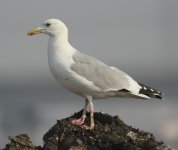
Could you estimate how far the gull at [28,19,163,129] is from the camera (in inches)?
678

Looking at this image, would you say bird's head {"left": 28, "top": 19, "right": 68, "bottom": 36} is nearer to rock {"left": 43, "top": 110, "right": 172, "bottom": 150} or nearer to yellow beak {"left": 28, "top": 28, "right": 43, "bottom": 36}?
yellow beak {"left": 28, "top": 28, "right": 43, "bottom": 36}

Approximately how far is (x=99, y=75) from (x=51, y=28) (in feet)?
3.59

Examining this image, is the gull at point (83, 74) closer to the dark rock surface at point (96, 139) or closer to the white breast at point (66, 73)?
the white breast at point (66, 73)

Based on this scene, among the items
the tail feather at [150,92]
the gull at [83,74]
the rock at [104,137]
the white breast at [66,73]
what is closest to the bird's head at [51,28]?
the gull at [83,74]

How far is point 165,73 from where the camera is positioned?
101750 mm

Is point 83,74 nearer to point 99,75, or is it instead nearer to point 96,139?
point 99,75

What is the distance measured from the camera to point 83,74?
685 inches

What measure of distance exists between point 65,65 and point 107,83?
2.53 feet

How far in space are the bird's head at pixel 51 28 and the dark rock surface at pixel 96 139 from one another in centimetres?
178

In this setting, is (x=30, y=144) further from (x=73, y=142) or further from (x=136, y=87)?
(x=136, y=87)

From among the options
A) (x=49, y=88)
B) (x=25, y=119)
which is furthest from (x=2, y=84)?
(x=25, y=119)

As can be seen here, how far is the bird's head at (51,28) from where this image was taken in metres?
17.8

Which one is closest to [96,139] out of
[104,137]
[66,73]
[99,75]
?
[104,137]

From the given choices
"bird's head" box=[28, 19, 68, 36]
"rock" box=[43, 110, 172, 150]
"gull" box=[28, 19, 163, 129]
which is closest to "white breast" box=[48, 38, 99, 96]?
"gull" box=[28, 19, 163, 129]
